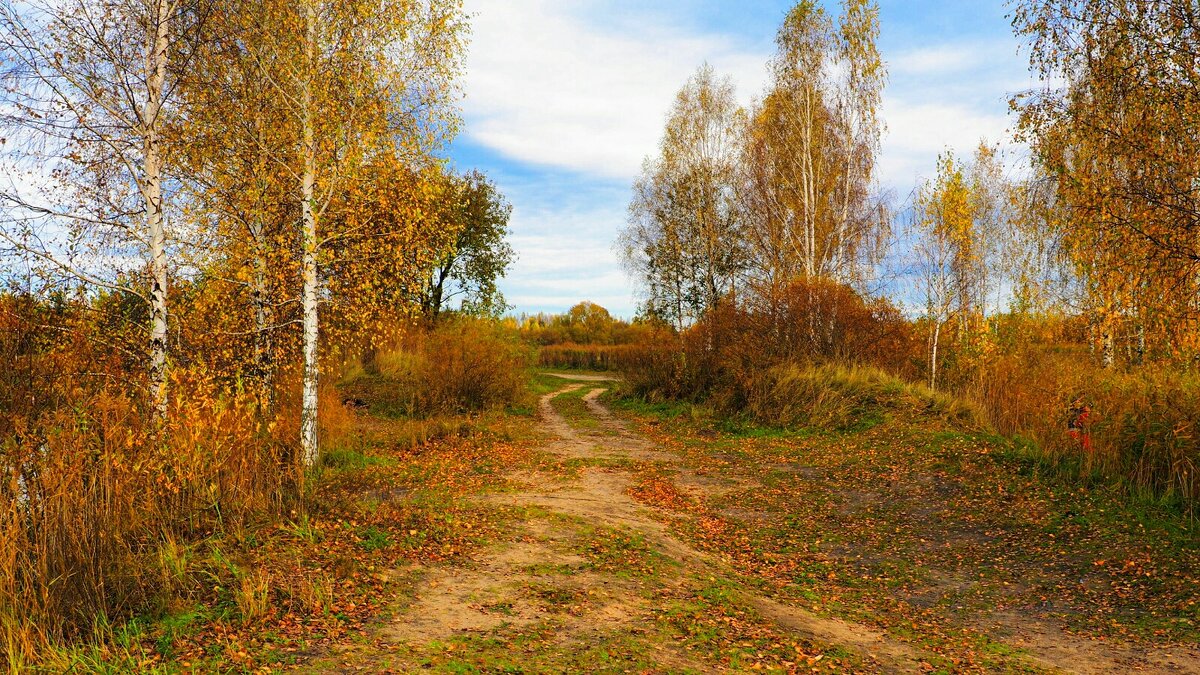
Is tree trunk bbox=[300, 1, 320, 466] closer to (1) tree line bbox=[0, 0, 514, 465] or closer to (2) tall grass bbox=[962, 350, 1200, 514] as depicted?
(1) tree line bbox=[0, 0, 514, 465]

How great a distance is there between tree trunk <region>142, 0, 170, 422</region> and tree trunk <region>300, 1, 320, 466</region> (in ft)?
7.13

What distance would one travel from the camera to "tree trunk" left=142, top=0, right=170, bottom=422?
9.11 m

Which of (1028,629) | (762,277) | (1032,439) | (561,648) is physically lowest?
(1028,629)

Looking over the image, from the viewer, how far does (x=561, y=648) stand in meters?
5.59

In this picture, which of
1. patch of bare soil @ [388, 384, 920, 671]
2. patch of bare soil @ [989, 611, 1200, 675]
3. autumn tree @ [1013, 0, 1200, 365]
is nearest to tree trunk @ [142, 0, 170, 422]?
patch of bare soil @ [388, 384, 920, 671]

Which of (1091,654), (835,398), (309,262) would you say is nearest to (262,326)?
(309,262)

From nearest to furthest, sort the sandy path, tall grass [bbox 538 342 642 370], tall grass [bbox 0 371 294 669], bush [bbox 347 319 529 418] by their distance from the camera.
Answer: tall grass [bbox 0 371 294 669] < the sandy path < bush [bbox 347 319 529 418] < tall grass [bbox 538 342 642 370]

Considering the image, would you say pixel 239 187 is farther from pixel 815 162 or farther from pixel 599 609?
pixel 815 162

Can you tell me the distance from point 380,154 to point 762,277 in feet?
65.9

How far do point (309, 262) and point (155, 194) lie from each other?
7.77 ft

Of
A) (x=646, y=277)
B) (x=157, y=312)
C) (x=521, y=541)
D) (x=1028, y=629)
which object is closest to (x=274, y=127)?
(x=157, y=312)

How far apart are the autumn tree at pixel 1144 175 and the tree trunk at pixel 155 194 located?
42.0 feet

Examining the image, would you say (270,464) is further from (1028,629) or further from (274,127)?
(1028,629)

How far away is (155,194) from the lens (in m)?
9.27
